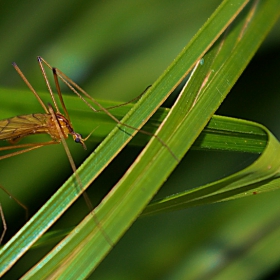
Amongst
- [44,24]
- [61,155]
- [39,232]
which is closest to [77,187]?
[39,232]

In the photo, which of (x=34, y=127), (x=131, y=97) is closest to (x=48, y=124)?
(x=34, y=127)

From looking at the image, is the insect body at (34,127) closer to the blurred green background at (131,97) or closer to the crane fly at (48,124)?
the crane fly at (48,124)

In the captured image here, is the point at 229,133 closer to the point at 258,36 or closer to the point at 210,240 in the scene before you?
the point at 258,36

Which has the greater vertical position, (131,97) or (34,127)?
(131,97)

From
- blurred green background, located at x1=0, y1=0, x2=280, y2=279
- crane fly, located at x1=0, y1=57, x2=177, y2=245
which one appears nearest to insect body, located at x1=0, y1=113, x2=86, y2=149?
crane fly, located at x1=0, y1=57, x2=177, y2=245

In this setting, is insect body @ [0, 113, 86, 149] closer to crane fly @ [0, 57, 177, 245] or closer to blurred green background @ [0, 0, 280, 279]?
crane fly @ [0, 57, 177, 245]

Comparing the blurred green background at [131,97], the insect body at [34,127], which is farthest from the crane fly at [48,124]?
the blurred green background at [131,97]

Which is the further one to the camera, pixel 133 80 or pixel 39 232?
pixel 133 80

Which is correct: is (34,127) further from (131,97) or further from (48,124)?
(131,97)
